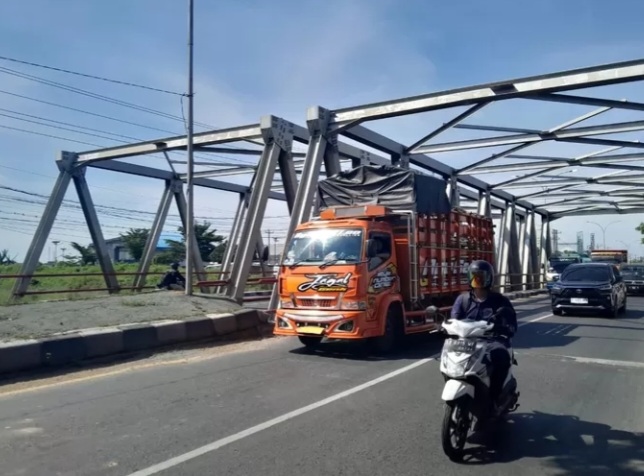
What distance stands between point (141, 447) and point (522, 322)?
44.9 ft

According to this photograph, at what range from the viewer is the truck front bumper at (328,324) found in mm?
10312

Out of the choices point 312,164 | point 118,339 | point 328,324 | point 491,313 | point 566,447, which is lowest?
point 566,447

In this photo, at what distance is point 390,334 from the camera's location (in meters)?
11.1

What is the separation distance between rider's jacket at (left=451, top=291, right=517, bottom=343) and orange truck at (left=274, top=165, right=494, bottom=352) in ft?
14.6

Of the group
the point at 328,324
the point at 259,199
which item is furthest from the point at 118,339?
the point at 259,199

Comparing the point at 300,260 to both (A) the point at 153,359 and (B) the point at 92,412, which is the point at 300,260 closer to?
(A) the point at 153,359

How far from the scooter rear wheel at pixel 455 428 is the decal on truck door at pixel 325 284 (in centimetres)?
527

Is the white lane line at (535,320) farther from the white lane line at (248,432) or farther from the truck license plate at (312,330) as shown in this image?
the white lane line at (248,432)

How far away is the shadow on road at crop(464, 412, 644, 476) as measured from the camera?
5.07m

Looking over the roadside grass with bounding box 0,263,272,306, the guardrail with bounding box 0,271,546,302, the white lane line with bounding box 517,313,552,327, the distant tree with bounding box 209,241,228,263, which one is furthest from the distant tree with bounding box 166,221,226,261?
the white lane line with bounding box 517,313,552,327

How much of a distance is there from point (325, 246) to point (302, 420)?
513cm

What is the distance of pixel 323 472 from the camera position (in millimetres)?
4805

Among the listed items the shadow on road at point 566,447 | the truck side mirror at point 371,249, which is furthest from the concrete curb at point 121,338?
the shadow on road at point 566,447

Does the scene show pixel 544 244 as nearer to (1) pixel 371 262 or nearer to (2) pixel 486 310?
(1) pixel 371 262
